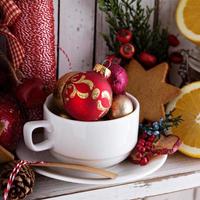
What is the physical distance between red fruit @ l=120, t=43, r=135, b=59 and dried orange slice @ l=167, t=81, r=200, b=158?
0.35ft

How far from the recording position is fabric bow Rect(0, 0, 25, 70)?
650 millimetres

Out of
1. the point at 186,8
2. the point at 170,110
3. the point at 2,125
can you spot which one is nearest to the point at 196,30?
the point at 186,8

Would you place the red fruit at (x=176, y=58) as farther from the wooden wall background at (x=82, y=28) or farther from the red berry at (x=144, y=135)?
the red berry at (x=144, y=135)

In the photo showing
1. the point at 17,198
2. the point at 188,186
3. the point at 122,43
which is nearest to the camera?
the point at 17,198

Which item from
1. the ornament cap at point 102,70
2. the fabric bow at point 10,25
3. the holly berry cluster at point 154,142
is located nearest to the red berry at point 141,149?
the holly berry cluster at point 154,142

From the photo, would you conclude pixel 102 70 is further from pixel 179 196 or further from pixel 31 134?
pixel 179 196

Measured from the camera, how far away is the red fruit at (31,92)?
0.65 m

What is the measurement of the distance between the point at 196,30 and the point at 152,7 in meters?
0.11

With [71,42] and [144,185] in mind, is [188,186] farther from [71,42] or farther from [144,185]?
[71,42]

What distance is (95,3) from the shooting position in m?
0.80

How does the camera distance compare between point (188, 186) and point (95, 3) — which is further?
point (95, 3)

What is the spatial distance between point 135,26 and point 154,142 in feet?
0.75

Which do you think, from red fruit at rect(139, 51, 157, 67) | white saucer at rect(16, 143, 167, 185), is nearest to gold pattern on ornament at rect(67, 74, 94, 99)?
white saucer at rect(16, 143, 167, 185)

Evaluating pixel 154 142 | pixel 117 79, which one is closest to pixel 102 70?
pixel 117 79
